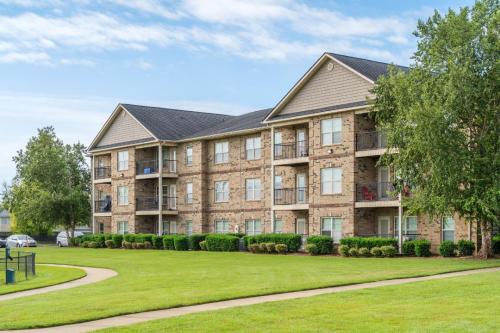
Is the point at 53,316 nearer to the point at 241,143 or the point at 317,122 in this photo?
the point at 317,122

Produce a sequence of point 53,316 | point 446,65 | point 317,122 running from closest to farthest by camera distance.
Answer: point 53,316, point 446,65, point 317,122

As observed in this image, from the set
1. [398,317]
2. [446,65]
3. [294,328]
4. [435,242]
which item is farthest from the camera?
[435,242]

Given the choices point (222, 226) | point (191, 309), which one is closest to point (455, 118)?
point (191, 309)

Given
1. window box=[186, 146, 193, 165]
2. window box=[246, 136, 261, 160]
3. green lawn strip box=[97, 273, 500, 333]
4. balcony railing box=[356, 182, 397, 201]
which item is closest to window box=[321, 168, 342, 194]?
balcony railing box=[356, 182, 397, 201]

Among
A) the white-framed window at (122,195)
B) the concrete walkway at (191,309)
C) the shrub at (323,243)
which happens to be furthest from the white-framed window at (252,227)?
the concrete walkway at (191,309)

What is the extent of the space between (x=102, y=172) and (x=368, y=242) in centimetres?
3169

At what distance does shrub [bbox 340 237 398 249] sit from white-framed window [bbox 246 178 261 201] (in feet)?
40.3

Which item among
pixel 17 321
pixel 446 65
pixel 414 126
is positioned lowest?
pixel 17 321

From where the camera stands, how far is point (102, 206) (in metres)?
66.2

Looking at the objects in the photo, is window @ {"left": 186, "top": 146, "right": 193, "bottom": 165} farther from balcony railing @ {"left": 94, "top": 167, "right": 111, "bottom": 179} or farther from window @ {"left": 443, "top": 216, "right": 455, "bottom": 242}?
window @ {"left": 443, "top": 216, "right": 455, "bottom": 242}

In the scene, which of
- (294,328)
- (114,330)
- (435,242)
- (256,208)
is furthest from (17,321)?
(256,208)

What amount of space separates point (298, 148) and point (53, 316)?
106 ft

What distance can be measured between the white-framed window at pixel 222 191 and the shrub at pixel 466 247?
69.9 ft

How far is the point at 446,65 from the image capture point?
34219 millimetres
